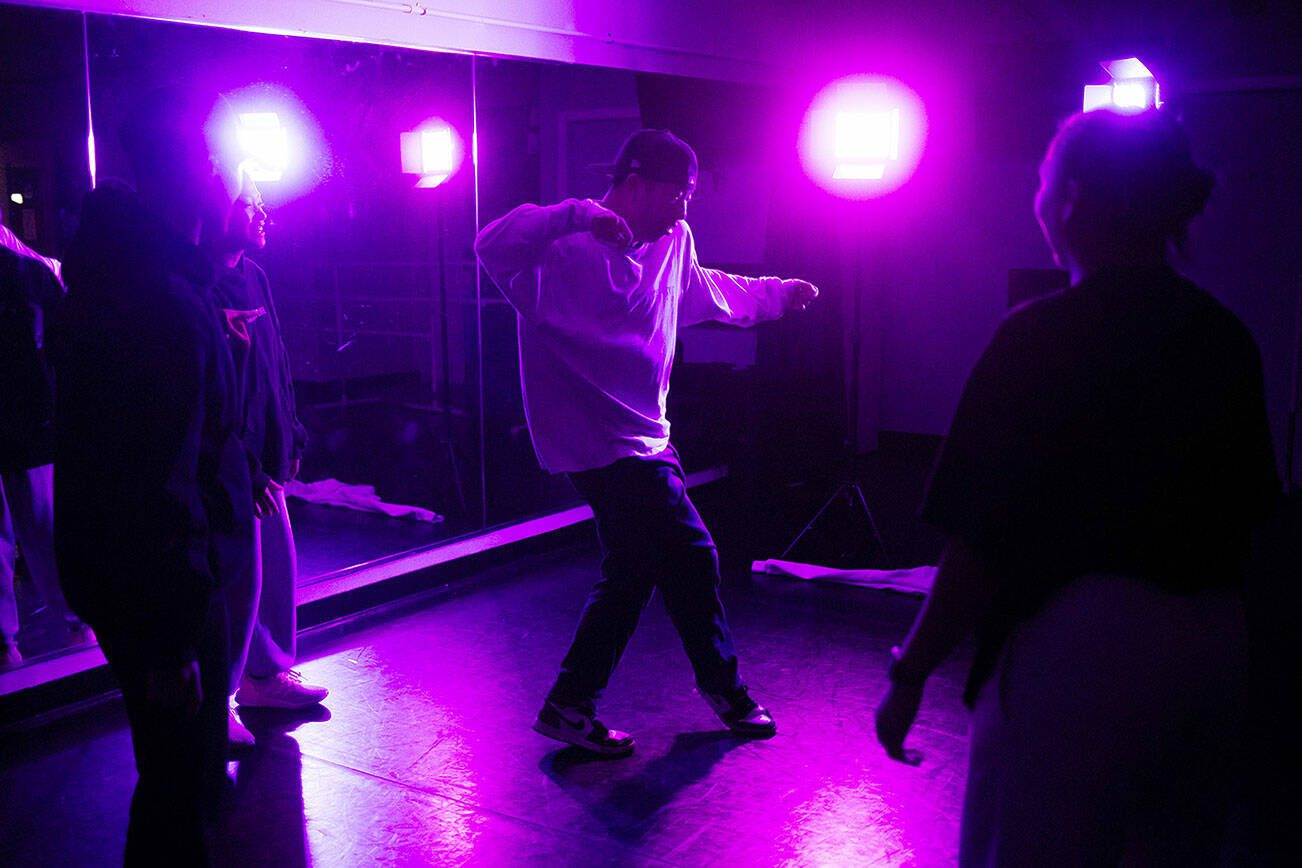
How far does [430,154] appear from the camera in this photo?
23.3 feet

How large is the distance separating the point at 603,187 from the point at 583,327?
4720 mm

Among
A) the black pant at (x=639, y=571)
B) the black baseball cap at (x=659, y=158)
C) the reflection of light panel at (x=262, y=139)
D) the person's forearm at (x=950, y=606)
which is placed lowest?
the black pant at (x=639, y=571)

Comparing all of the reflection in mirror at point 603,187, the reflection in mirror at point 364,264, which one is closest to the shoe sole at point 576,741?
the reflection in mirror at point 364,264

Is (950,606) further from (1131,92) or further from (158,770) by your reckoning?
(1131,92)

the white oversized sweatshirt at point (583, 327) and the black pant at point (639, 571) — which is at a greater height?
the white oversized sweatshirt at point (583, 327)

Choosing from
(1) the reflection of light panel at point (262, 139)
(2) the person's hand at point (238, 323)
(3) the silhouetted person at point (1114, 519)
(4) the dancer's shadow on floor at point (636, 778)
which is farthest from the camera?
(1) the reflection of light panel at point (262, 139)

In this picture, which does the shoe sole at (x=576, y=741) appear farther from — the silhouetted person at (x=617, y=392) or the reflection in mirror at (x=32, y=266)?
the reflection in mirror at (x=32, y=266)

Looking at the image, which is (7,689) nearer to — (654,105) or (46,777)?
(46,777)

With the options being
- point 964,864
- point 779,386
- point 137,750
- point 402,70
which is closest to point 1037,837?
point 964,864

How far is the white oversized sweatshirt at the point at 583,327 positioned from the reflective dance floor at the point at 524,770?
0.91 metres

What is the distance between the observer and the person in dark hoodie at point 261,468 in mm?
2584

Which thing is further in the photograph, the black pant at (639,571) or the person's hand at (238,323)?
the black pant at (639,571)

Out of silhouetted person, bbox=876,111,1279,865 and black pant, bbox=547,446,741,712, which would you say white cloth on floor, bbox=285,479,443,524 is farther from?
silhouetted person, bbox=876,111,1279,865

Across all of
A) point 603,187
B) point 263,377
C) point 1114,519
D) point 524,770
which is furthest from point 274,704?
point 603,187
